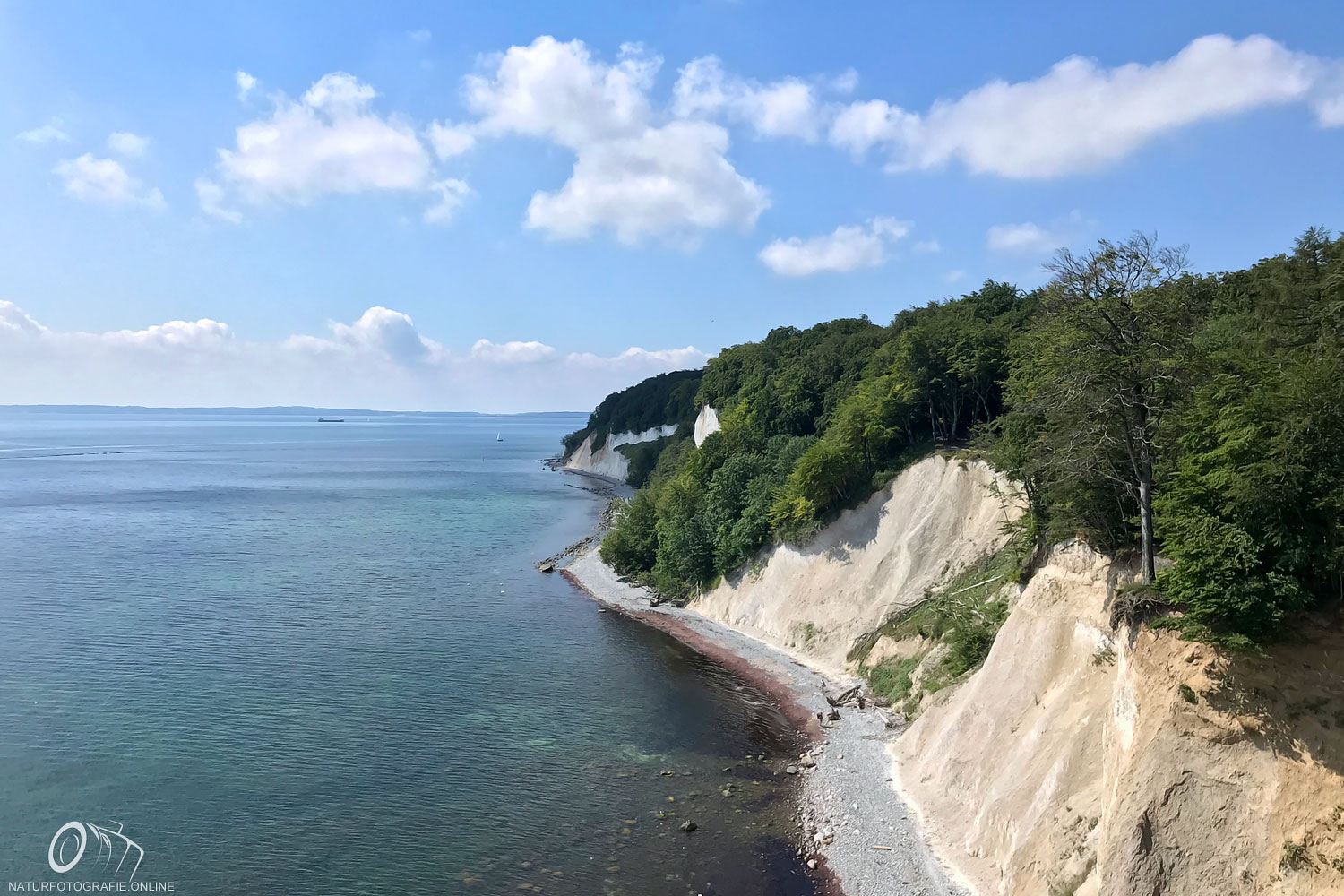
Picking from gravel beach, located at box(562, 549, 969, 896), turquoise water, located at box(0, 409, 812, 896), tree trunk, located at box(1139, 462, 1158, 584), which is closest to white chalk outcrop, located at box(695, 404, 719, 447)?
turquoise water, located at box(0, 409, 812, 896)

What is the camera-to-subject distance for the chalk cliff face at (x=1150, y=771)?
15.6 meters

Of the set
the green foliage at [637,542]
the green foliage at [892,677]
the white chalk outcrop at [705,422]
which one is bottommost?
the green foliage at [892,677]

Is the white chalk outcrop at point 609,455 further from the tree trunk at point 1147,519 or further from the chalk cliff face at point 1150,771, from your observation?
the tree trunk at point 1147,519

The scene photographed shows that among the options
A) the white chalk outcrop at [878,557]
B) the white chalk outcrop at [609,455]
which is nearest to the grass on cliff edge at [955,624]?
the white chalk outcrop at [878,557]

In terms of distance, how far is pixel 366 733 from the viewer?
103ft

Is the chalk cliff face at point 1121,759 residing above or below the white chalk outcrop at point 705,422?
below

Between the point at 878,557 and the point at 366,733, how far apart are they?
2639 cm

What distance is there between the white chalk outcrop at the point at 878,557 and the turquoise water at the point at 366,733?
592 centimetres

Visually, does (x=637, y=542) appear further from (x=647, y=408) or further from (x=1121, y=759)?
(x=647, y=408)

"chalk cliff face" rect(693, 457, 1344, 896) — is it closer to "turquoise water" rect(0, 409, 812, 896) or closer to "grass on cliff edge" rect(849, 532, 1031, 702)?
"grass on cliff edge" rect(849, 532, 1031, 702)

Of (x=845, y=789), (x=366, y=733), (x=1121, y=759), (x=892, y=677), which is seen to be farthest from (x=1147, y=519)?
(x=366, y=733)

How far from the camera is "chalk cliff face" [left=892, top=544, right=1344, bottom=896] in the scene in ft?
51.2

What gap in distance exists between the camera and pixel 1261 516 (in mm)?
17188

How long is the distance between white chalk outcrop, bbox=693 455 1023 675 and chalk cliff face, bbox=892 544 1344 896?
14.4 meters
